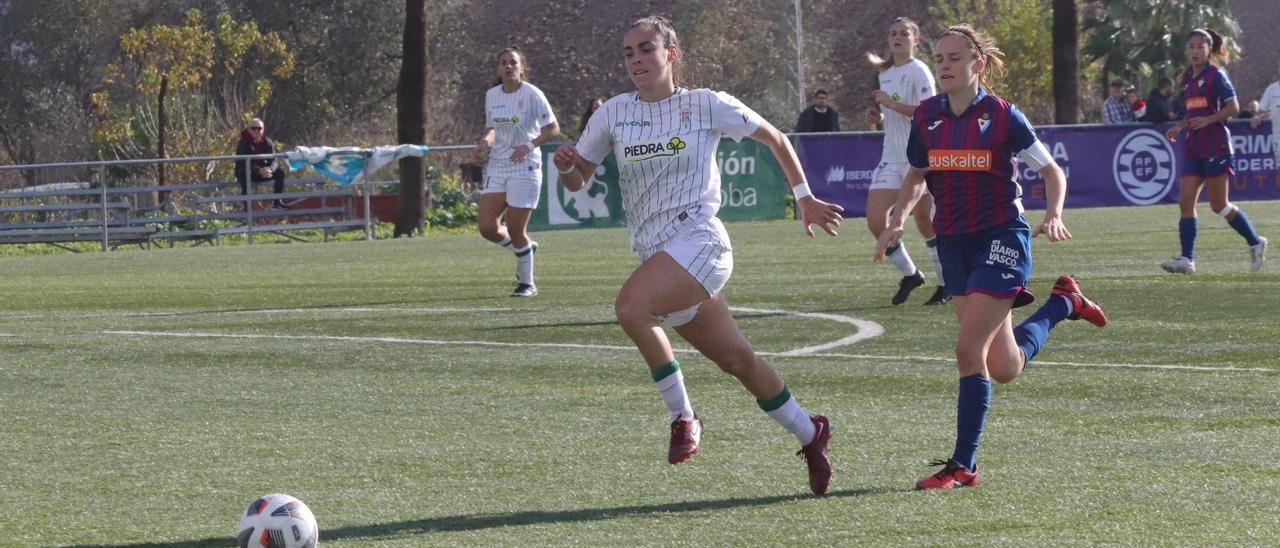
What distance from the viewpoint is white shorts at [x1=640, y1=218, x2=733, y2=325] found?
22.8 ft

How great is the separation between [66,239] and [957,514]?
945 inches

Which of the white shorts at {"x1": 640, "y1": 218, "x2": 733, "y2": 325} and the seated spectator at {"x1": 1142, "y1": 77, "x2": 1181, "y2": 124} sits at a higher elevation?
the seated spectator at {"x1": 1142, "y1": 77, "x2": 1181, "y2": 124}

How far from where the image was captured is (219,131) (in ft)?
157

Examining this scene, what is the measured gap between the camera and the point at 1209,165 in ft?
53.5

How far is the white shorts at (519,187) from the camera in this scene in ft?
54.0

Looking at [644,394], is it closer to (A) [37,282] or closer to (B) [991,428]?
(B) [991,428]

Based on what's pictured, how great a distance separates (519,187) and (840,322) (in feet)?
14.9

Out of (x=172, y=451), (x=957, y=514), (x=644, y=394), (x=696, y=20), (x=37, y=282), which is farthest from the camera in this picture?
(x=696, y=20)

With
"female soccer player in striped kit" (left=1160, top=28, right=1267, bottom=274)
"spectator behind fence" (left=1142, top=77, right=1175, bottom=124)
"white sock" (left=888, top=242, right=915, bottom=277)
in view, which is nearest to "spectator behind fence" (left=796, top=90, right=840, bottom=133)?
"spectator behind fence" (left=1142, top=77, right=1175, bottom=124)

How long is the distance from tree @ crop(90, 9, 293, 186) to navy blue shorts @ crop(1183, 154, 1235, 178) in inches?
987

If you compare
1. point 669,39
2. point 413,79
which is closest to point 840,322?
point 669,39

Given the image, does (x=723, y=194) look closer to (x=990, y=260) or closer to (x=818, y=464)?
(x=990, y=260)

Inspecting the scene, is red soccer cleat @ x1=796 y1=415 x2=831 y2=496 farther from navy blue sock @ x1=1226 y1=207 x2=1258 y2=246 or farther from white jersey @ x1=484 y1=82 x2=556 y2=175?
navy blue sock @ x1=1226 y1=207 x2=1258 y2=246

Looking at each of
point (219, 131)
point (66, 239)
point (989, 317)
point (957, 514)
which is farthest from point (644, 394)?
point (219, 131)
